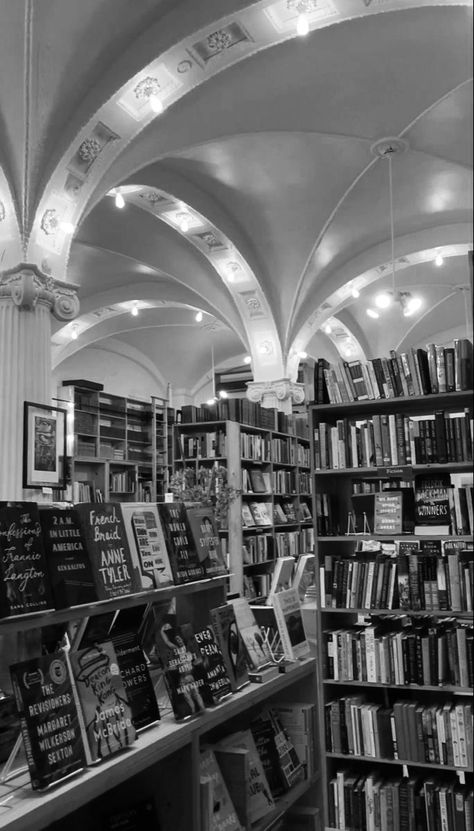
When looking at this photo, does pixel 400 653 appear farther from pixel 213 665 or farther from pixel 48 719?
pixel 48 719

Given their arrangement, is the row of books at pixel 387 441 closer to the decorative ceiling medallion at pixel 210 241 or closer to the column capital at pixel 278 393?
the decorative ceiling medallion at pixel 210 241

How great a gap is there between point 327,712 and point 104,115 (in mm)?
4707

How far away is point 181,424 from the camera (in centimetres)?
860

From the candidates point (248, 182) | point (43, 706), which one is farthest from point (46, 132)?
point (43, 706)

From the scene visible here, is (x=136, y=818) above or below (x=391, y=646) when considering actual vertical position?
below

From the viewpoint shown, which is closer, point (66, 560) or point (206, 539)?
point (66, 560)

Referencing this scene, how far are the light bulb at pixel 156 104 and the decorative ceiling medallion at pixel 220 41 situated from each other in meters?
0.48

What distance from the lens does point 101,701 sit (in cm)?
219

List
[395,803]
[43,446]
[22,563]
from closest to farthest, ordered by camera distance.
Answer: [22,563]
[395,803]
[43,446]

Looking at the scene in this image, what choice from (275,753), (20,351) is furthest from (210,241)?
(275,753)

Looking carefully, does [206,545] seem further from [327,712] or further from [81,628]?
[327,712]

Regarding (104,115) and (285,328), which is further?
(285,328)

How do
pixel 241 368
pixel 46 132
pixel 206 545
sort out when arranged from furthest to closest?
pixel 241 368
pixel 46 132
pixel 206 545

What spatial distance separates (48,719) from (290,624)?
142 centimetres
